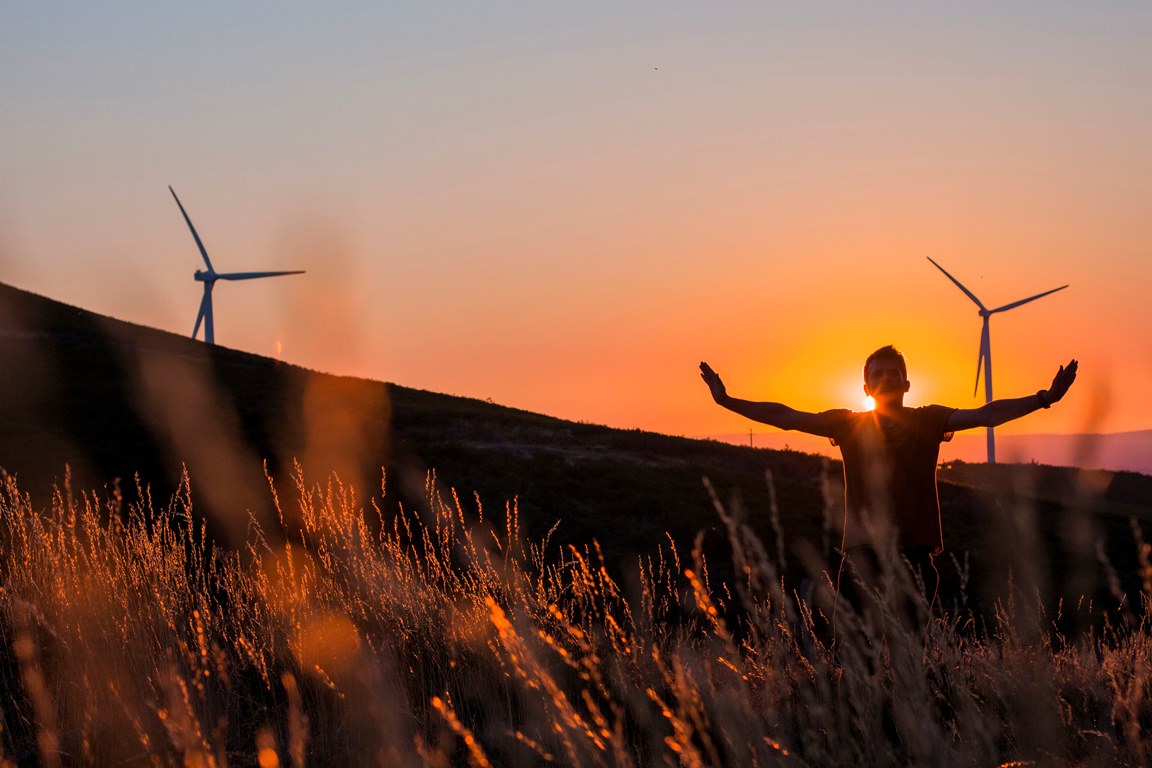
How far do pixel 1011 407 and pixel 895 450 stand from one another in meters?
0.60

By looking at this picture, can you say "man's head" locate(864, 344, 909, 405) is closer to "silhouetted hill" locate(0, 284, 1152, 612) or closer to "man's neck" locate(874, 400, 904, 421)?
"man's neck" locate(874, 400, 904, 421)

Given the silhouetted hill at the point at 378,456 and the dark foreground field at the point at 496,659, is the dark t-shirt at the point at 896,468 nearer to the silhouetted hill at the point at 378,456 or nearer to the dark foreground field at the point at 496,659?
the dark foreground field at the point at 496,659

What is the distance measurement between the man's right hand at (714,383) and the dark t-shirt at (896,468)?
654 mm

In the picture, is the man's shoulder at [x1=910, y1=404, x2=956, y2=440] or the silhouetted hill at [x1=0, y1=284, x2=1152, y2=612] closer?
the man's shoulder at [x1=910, y1=404, x2=956, y2=440]

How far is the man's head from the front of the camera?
571cm

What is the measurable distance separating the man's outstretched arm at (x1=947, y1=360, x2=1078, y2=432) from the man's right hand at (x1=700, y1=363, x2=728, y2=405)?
1181 millimetres

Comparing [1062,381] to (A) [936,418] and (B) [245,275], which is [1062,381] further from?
(B) [245,275]

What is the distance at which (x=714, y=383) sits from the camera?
6316 millimetres

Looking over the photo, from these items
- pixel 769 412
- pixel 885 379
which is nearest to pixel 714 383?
pixel 769 412

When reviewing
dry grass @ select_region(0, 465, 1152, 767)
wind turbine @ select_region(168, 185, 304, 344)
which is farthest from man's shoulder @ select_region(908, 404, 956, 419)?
wind turbine @ select_region(168, 185, 304, 344)

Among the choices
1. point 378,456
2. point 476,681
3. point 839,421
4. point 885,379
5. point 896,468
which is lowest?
point 378,456

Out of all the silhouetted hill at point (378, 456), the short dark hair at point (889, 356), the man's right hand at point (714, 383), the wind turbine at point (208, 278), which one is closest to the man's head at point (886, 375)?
the short dark hair at point (889, 356)

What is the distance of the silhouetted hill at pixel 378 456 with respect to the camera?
2942 centimetres

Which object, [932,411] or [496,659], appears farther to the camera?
[496,659]
